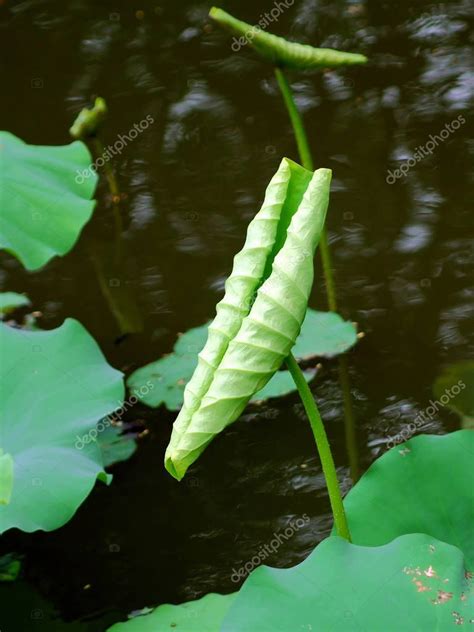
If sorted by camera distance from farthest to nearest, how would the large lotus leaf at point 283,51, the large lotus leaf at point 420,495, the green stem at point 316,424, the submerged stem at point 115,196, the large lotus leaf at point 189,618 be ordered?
the submerged stem at point 115,196, the large lotus leaf at point 283,51, the large lotus leaf at point 189,618, the large lotus leaf at point 420,495, the green stem at point 316,424

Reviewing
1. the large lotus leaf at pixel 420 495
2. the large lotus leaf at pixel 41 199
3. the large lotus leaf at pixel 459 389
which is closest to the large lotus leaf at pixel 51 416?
the large lotus leaf at pixel 41 199

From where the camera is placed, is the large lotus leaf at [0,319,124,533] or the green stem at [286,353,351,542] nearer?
the green stem at [286,353,351,542]

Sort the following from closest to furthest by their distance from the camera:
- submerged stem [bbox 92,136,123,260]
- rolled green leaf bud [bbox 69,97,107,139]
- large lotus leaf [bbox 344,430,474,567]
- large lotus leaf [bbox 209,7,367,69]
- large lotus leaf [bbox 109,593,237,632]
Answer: large lotus leaf [bbox 344,430,474,567] < large lotus leaf [bbox 109,593,237,632] < large lotus leaf [bbox 209,7,367,69] < rolled green leaf bud [bbox 69,97,107,139] < submerged stem [bbox 92,136,123,260]

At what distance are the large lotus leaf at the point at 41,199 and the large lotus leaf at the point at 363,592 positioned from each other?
1.17 meters

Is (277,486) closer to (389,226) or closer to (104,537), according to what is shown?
(104,537)

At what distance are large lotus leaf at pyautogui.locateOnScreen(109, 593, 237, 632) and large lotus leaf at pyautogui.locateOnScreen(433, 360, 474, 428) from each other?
2.65ft

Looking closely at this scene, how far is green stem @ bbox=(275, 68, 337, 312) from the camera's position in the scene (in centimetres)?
225

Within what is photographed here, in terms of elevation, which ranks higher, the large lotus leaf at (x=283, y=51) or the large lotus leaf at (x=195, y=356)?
the large lotus leaf at (x=283, y=51)

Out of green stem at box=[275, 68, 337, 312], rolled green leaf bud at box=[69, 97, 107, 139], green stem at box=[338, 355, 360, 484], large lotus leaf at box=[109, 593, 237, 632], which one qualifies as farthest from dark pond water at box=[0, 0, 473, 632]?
rolled green leaf bud at box=[69, 97, 107, 139]

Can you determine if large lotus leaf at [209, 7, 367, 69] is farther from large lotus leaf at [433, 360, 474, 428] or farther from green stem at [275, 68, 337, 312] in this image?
large lotus leaf at [433, 360, 474, 428]

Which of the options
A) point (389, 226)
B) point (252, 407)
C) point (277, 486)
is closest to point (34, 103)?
point (389, 226)

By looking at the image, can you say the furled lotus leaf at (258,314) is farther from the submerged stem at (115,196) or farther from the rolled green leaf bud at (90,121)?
the submerged stem at (115,196)

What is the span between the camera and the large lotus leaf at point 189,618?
1649 mm

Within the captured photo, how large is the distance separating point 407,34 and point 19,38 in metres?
1.84
